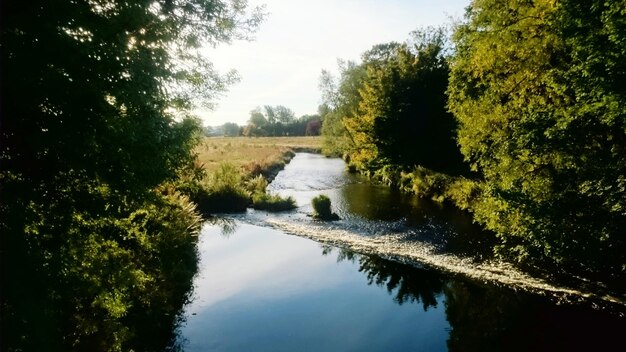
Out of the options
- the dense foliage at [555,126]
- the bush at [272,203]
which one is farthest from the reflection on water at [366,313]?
the bush at [272,203]

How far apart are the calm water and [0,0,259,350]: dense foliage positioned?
144 inches

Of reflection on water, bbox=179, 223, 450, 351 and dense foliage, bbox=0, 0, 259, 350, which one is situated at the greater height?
dense foliage, bbox=0, 0, 259, 350

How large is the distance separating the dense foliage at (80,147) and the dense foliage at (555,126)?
10.1 meters

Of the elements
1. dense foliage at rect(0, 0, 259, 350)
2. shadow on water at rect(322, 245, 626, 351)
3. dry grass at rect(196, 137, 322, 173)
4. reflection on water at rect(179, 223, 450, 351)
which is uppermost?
dense foliage at rect(0, 0, 259, 350)

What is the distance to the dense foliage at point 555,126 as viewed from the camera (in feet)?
34.8

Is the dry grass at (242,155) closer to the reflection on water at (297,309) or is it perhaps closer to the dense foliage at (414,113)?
the reflection on water at (297,309)

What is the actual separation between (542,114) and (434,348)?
27.1 feet

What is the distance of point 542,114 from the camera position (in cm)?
1256

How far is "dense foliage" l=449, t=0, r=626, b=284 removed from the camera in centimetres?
1061

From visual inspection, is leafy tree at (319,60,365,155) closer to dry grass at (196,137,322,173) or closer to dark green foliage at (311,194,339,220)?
dry grass at (196,137,322,173)

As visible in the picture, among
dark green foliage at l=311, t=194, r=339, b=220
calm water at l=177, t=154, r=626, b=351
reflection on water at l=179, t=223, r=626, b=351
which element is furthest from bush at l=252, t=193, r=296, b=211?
reflection on water at l=179, t=223, r=626, b=351

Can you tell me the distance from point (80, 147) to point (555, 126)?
12.6m

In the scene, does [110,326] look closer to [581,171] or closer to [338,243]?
[338,243]

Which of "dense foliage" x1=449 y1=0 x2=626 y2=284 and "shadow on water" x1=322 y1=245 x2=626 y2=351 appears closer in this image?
"shadow on water" x1=322 y1=245 x2=626 y2=351
